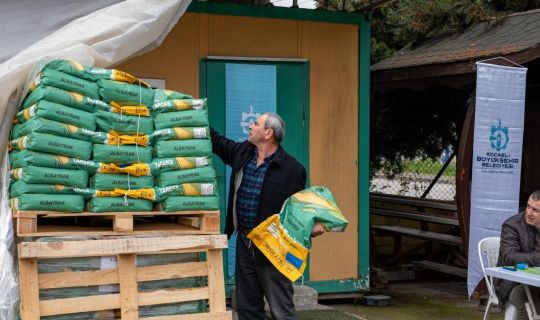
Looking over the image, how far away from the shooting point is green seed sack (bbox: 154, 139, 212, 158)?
528cm

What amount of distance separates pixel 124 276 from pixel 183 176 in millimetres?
767

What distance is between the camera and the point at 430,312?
877 cm

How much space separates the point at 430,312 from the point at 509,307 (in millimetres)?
2547

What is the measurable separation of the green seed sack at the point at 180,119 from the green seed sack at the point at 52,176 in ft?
1.99

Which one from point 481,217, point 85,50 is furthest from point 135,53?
point 481,217

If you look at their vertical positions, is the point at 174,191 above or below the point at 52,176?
below

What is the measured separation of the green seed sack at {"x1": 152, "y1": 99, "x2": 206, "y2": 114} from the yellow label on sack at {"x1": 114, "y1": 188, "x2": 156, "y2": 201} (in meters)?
0.53

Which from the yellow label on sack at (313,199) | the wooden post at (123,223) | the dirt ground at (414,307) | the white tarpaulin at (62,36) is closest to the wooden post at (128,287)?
the wooden post at (123,223)

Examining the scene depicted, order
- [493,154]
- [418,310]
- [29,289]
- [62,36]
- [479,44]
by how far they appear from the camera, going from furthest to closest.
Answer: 1. [479,44]
2. [418,310]
3. [493,154]
4. [62,36]
5. [29,289]

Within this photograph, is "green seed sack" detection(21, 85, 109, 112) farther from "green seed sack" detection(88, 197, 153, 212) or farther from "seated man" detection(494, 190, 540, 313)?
"seated man" detection(494, 190, 540, 313)

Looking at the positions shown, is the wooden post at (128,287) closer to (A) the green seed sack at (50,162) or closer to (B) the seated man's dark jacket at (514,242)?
(A) the green seed sack at (50,162)

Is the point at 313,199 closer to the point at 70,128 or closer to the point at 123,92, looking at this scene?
the point at 123,92

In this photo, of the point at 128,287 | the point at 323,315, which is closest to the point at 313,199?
the point at 128,287

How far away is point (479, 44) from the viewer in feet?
32.2
